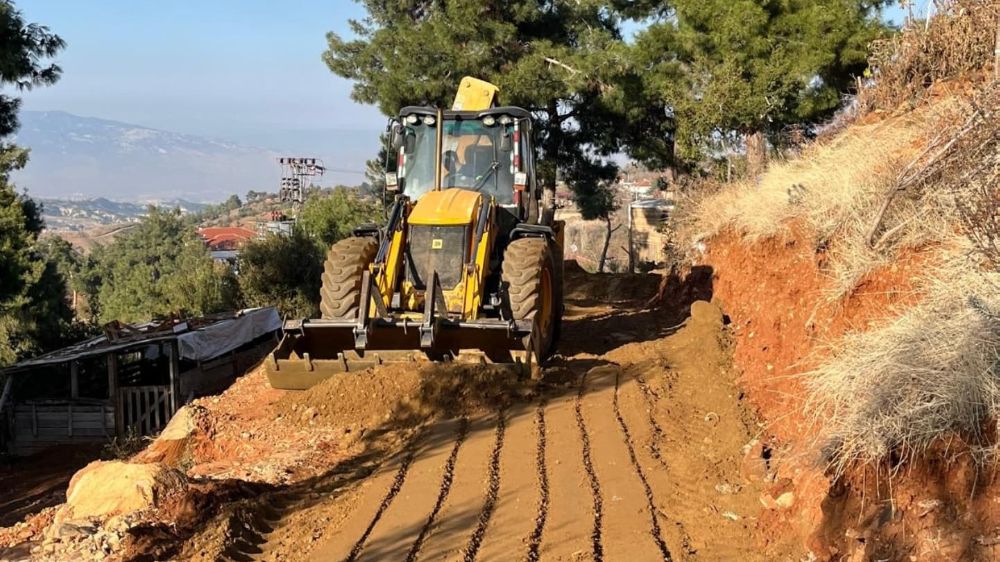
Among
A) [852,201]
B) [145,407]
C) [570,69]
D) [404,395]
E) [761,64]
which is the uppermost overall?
[570,69]

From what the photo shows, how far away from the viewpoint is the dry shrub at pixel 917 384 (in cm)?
385

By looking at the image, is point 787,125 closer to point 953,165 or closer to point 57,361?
point 953,165

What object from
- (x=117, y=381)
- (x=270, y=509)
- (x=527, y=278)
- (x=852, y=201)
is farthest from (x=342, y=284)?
(x=117, y=381)

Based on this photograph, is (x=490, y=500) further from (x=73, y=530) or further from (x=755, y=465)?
(x=73, y=530)

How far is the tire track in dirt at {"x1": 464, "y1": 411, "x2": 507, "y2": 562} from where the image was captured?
15.9 ft

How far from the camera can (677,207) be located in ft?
61.1

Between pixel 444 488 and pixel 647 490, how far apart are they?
1.41 meters

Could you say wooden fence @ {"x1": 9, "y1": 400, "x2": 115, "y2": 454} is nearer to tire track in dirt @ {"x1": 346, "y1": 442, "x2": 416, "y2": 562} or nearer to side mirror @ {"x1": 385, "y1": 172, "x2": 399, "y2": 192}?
side mirror @ {"x1": 385, "y1": 172, "x2": 399, "y2": 192}

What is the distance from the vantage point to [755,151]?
56.9ft

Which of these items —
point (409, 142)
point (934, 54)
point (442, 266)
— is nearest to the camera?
point (442, 266)

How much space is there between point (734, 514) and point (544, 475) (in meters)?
1.42

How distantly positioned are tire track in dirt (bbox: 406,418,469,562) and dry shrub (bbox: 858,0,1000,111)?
7379 mm

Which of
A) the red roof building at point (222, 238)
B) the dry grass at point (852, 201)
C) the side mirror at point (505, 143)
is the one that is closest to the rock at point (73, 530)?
the dry grass at point (852, 201)

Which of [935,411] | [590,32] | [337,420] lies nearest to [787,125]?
[590,32]
